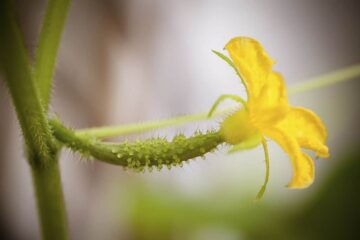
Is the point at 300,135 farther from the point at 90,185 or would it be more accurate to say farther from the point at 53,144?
the point at 90,185

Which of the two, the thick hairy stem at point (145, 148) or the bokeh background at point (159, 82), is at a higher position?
the bokeh background at point (159, 82)

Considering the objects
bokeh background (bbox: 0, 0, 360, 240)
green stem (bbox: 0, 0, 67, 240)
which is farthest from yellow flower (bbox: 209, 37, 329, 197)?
bokeh background (bbox: 0, 0, 360, 240)

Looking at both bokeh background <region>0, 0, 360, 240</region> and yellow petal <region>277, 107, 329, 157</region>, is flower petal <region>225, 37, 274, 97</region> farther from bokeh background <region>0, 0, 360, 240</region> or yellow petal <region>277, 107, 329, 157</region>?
bokeh background <region>0, 0, 360, 240</region>

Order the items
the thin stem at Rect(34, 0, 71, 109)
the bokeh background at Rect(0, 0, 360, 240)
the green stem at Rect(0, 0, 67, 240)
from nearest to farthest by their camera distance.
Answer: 1. the green stem at Rect(0, 0, 67, 240)
2. the thin stem at Rect(34, 0, 71, 109)
3. the bokeh background at Rect(0, 0, 360, 240)

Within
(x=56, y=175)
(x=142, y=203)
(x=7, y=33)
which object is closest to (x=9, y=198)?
(x=142, y=203)

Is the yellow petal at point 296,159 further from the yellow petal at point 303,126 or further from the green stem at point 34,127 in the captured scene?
the green stem at point 34,127

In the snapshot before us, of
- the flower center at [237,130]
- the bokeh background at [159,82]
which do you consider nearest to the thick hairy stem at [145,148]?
the flower center at [237,130]
